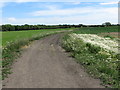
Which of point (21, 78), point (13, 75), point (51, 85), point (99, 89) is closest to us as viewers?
point (99, 89)

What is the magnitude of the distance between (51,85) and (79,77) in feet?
5.93

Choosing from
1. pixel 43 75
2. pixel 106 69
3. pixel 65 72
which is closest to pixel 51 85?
pixel 43 75

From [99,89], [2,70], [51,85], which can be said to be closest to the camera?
[99,89]

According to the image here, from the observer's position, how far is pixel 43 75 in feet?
32.0

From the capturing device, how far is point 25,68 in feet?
37.3

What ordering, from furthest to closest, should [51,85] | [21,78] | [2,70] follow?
[2,70], [21,78], [51,85]

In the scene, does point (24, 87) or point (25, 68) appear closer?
point (24, 87)

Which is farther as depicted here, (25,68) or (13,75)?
(25,68)

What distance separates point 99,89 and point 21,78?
3.79m

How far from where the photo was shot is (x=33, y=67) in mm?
11633

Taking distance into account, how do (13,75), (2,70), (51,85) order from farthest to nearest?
1. (2,70)
2. (13,75)
3. (51,85)

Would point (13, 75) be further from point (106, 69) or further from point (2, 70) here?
point (106, 69)

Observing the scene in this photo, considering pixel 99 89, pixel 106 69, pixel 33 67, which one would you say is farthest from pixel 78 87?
pixel 33 67

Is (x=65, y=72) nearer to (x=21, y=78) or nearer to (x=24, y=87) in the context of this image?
(x=21, y=78)
